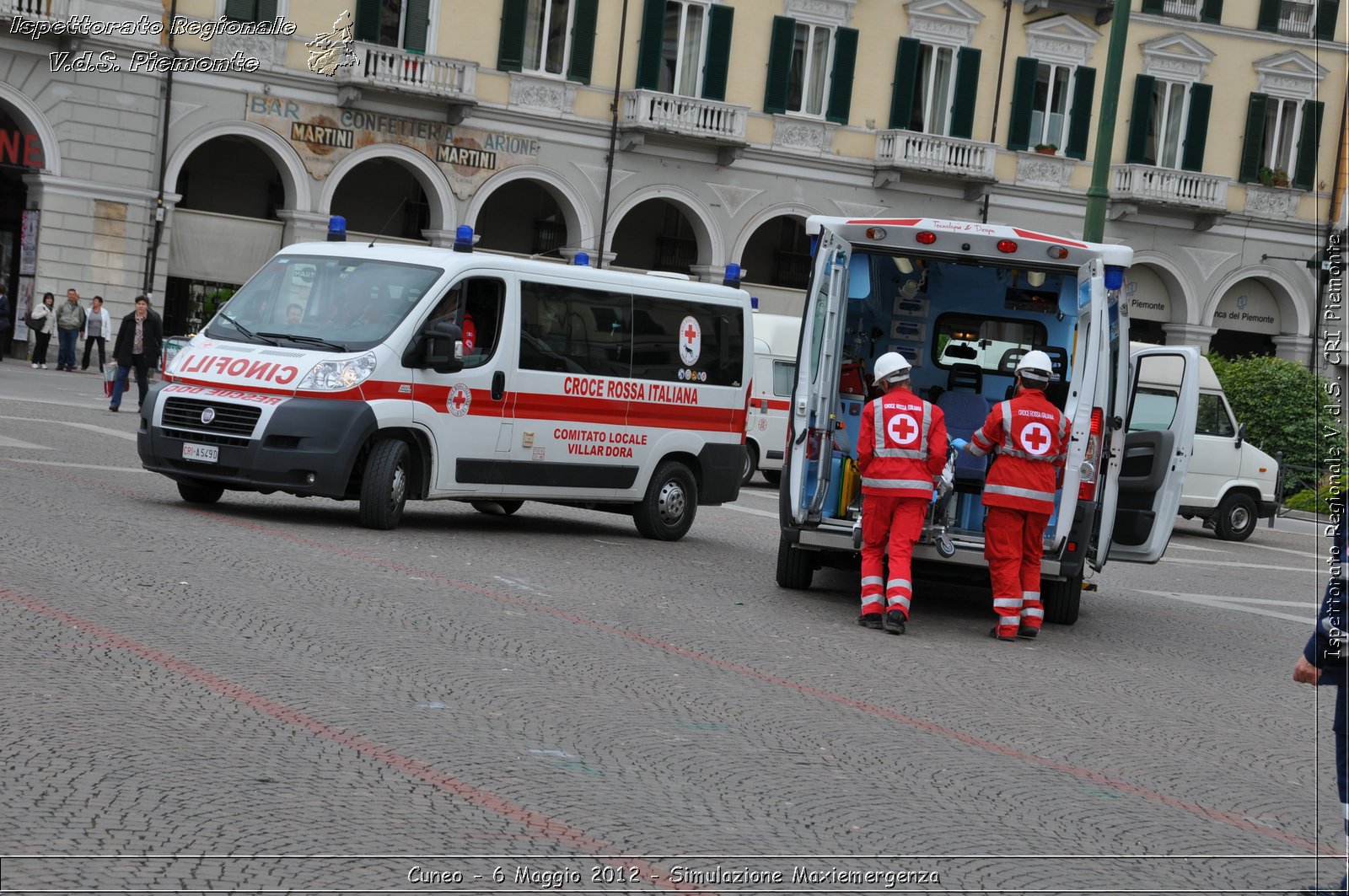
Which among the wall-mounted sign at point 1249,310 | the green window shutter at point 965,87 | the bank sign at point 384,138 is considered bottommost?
the wall-mounted sign at point 1249,310

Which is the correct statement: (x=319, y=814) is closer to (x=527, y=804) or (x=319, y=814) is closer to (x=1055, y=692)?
(x=527, y=804)

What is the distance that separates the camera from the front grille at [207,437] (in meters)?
12.0

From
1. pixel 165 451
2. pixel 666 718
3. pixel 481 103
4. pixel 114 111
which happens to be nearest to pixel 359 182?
pixel 481 103

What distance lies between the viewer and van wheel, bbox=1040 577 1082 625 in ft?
38.9

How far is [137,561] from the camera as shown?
31.6ft

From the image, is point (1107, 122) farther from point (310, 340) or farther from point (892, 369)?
point (310, 340)

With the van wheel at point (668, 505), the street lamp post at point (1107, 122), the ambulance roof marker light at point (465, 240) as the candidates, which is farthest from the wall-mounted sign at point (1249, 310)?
the ambulance roof marker light at point (465, 240)

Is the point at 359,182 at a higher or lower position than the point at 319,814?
higher

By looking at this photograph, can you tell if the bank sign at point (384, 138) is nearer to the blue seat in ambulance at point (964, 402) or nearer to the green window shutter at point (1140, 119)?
the green window shutter at point (1140, 119)

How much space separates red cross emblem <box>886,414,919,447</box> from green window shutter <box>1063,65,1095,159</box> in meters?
29.7

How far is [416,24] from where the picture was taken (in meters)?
33.0

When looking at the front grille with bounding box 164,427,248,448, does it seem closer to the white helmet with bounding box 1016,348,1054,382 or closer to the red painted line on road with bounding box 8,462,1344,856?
the red painted line on road with bounding box 8,462,1344,856

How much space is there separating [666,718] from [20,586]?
3.45 metres

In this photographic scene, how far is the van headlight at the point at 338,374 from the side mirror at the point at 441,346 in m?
0.46
